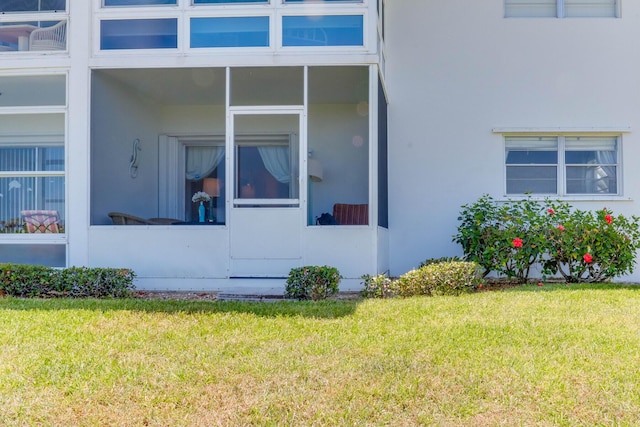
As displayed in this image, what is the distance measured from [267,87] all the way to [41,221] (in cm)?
387

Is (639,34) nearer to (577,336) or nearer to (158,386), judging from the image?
(577,336)

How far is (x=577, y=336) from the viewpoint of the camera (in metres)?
4.40

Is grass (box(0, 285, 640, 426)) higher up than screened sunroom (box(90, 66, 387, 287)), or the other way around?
screened sunroom (box(90, 66, 387, 287))

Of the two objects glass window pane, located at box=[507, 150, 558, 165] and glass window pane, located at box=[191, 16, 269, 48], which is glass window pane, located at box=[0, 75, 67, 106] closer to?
glass window pane, located at box=[191, 16, 269, 48]

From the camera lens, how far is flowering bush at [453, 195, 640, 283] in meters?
7.75

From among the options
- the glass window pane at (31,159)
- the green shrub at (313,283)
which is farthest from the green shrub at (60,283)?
the green shrub at (313,283)

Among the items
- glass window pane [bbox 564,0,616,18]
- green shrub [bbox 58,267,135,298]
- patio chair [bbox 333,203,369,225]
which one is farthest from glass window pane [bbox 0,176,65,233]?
glass window pane [bbox 564,0,616,18]

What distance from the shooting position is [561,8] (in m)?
9.16

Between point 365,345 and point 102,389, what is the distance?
6.39ft

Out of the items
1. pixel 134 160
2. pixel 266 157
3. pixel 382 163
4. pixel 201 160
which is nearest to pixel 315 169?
pixel 382 163

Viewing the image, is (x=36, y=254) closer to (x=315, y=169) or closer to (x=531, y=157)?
(x=315, y=169)

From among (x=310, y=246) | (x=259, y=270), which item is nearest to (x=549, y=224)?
(x=310, y=246)

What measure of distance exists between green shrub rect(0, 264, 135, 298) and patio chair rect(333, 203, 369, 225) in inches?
143

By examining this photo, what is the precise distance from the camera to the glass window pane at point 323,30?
724cm
